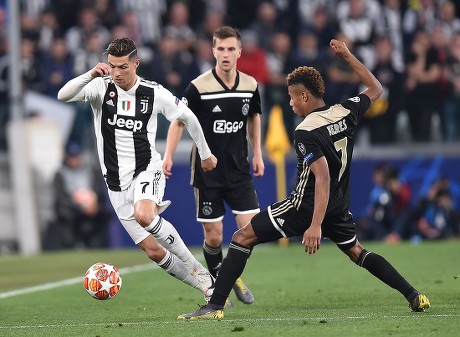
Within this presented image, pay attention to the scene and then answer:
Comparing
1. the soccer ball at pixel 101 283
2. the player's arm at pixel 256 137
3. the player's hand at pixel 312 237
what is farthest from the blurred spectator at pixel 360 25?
the player's hand at pixel 312 237

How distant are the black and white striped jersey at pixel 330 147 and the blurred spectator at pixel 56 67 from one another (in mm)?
12576

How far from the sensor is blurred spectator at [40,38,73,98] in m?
20.8

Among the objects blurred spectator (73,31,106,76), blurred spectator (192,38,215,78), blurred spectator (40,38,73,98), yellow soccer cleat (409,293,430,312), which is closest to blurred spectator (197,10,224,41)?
blurred spectator (192,38,215,78)

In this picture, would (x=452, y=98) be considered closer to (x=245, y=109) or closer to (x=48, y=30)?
(x=48, y=30)

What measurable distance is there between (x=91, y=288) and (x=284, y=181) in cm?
1145

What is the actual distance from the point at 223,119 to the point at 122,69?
1.44 m

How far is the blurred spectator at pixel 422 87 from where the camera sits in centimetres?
2011

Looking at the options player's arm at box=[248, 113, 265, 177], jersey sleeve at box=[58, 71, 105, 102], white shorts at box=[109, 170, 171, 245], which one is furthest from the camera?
player's arm at box=[248, 113, 265, 177]

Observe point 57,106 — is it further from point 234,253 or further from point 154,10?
point 234,253

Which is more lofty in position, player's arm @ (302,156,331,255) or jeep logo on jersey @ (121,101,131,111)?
jeep logo on jersey @ (121,101,131,111)

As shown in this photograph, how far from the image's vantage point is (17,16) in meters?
21.5

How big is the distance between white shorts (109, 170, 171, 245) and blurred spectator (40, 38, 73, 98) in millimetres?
11119

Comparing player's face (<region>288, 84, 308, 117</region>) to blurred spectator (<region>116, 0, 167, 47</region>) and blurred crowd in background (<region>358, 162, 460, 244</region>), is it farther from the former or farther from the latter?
blurred spectator (<region>116, 0, 167, 47</region>)

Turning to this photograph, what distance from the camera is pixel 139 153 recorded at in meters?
9.93
